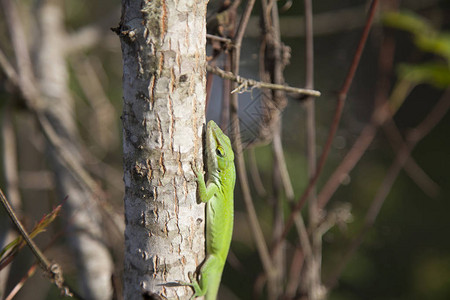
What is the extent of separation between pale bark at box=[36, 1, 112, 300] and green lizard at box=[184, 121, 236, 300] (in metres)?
0.81

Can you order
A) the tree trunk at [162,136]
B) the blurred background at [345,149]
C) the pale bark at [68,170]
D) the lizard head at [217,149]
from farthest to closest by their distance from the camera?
the blurred background at [345,149] → the pale bark at [68,170] → the lizard head at [217,149] → the tree trunk at [162,136]

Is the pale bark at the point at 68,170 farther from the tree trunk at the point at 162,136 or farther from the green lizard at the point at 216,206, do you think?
the tree trunk at the point at 162,136

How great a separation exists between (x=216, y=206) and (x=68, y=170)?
121 centimetres

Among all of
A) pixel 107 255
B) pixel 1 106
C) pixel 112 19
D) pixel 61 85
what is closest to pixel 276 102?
pixel 107 255

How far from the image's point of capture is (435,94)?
4.47 m

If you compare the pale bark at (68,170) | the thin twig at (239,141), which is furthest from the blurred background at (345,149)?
the thin twig at (239,141)

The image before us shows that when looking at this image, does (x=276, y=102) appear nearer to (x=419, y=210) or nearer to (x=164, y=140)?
(x=164, y=140)

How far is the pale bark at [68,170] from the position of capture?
2266 millimetres

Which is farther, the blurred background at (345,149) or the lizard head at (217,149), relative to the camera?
the blurred background at (345,149)

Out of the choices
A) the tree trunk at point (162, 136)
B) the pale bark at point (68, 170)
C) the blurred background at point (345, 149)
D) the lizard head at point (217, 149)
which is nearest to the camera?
the tree trunk at point (162, 136)

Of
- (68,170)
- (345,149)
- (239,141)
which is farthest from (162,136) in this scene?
(345,149)

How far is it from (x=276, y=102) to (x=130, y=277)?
3.24ft

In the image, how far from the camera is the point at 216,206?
1.67 meters

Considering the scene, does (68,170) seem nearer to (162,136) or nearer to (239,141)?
(239,141)
